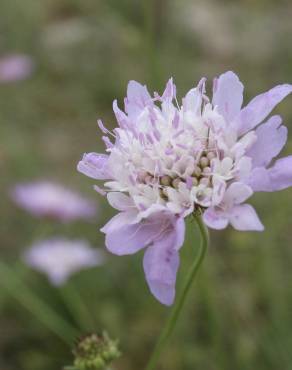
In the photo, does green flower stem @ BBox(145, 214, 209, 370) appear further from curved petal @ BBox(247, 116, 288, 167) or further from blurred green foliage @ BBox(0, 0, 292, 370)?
blurred green foliage @ BBox(0, 0, 292, 370)

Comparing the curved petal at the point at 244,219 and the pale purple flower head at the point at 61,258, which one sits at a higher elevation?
the curved petal at the point at 244,219

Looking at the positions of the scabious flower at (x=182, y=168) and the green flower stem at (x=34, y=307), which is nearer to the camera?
the scabious flower at (x=182, y=168)

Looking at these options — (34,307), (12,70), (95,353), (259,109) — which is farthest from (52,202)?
(259,109)

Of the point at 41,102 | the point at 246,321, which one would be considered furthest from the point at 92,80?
the point at 246,321

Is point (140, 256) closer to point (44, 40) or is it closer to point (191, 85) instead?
point (191, 85)

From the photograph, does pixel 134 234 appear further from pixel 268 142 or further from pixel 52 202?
pixel 52 202

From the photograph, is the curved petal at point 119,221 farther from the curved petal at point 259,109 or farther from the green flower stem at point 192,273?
the curved petal at point 259,109

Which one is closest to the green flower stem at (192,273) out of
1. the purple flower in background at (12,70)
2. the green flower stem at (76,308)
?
the green flower stem at (76,308)

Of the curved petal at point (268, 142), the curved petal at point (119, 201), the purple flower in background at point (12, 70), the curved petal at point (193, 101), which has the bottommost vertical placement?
the curved petal at point (119, 201)
